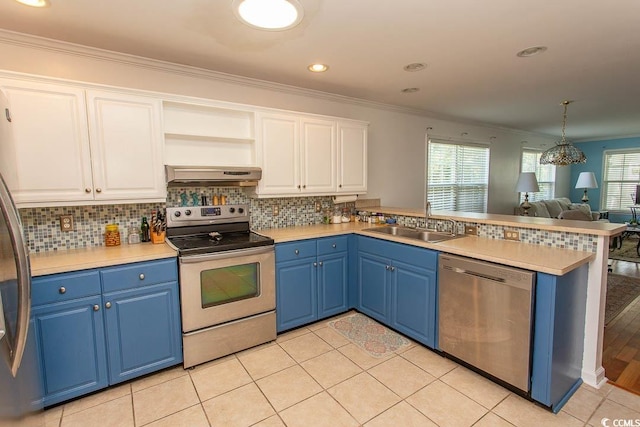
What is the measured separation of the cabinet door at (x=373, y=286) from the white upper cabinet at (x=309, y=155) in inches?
33.3

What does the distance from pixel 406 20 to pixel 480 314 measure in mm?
1985

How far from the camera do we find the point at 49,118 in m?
2.09

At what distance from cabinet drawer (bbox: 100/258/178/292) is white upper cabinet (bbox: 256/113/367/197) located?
3.42 feet

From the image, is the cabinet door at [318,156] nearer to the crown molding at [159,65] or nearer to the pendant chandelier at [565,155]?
the crown molding at [159,65]

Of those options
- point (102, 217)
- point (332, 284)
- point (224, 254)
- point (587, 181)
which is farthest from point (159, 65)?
point (587, 181)

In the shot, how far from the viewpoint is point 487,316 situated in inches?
84.0

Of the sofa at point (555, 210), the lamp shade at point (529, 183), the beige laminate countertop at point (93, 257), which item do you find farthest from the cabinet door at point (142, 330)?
the sofa at point (555, 210)

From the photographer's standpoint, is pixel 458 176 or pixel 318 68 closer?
pixel 318 68

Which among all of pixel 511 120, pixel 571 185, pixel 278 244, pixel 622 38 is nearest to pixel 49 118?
pixel 278 244

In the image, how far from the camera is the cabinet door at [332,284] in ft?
10.1

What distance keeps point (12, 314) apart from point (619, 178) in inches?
427

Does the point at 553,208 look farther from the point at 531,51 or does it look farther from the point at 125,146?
the point at 125,146

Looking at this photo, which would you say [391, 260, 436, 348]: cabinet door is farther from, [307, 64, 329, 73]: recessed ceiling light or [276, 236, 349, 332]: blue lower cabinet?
[307, 64, 329, 73]: recessed ceiling light

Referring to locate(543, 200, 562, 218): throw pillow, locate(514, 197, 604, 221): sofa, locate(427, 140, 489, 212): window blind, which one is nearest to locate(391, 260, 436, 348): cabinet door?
locate(427, 140, 489, 212): window blind
